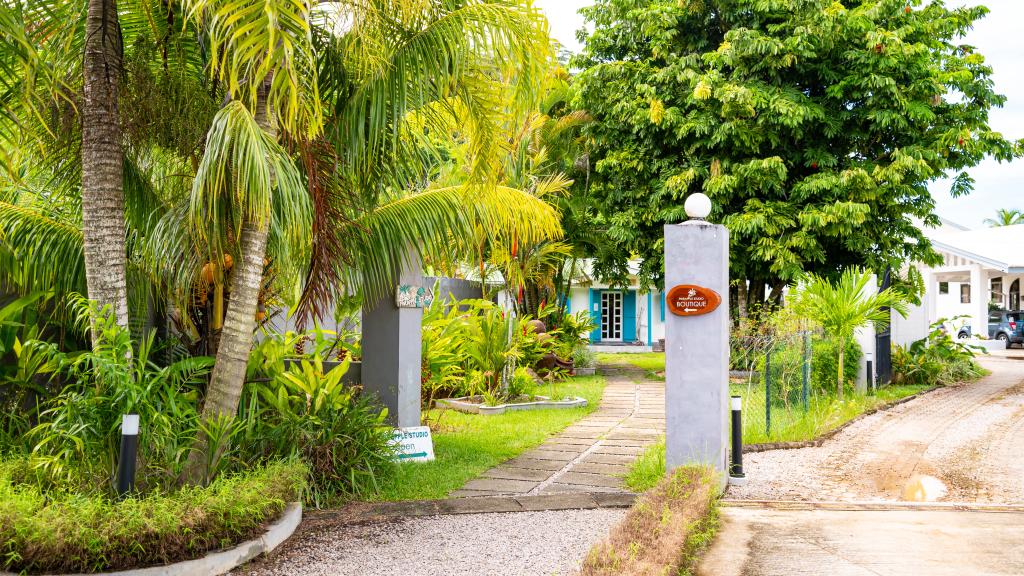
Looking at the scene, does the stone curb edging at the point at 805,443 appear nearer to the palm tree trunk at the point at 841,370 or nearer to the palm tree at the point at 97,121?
the palm tree trunk at the point at 841,370

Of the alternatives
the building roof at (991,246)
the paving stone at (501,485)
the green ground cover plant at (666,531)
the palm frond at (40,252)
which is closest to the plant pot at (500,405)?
the paving stone at (501,485)

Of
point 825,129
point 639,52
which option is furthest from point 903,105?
point 639,52

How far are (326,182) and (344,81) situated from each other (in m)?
0.86

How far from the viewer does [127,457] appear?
14.9ft

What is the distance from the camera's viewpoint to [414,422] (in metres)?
8.05

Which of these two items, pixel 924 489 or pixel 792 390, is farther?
pixel 792 390

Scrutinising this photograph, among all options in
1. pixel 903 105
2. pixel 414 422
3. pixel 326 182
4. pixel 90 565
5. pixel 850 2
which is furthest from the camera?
pixel 850 2

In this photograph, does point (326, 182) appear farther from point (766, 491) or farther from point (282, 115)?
point (766, 491)

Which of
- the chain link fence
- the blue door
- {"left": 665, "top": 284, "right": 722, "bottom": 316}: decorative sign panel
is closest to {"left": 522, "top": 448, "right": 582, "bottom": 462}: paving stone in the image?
the chain link fence

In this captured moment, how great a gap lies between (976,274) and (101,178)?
93.8 ft

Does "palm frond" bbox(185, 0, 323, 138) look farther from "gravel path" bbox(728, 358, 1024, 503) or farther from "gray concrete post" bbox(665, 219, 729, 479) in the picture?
"gravel path" bbox(728, 358, 1024, 503)

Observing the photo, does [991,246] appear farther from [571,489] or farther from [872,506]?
[571,489]

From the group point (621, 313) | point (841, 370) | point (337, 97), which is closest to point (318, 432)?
point (337, 97)

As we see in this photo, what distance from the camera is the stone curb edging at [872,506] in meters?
6.30
